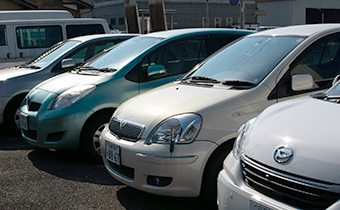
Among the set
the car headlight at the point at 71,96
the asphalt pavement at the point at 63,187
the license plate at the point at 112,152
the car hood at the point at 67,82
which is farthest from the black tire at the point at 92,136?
the license plate at the point at 112,152

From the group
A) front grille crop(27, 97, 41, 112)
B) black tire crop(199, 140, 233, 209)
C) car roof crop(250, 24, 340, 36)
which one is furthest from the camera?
front grille crop(27, 97, 41, 112)

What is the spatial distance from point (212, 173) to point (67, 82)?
263cm

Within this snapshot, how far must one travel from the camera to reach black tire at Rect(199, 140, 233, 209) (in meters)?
2.81

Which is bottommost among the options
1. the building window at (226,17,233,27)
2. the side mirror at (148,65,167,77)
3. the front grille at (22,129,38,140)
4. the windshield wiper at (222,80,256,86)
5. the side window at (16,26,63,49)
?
the front grille at (22,129,38,140)

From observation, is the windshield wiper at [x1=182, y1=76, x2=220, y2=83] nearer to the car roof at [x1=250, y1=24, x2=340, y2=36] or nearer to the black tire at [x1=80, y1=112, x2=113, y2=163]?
the car roof at [x1=250, y1=24, x2=340, y2=36]

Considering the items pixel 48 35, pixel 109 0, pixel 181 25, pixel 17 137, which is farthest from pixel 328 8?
pixel 17 137

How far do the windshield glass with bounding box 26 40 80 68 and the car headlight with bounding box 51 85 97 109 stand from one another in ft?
6.40

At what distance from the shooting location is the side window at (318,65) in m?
3.13

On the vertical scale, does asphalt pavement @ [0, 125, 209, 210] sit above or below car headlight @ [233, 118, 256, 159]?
below

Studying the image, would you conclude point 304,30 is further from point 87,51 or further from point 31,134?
point 87,51

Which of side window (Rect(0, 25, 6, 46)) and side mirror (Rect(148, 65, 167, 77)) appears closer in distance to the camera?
side mirror (Rect(148, 65, 167, 77))

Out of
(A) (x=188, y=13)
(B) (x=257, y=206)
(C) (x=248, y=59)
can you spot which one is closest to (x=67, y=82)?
(C) (x=248, y=59)

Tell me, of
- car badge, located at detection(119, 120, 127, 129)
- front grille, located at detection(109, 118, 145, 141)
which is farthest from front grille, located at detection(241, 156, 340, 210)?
car badge, located at detection(119, 120, 127, 129)

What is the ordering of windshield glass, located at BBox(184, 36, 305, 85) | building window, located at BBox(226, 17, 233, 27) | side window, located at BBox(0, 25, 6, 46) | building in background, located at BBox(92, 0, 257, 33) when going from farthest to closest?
building window, located at BBox(226, 17, 233, 27) → building in background, located at BBox(92, 0, 257, 33) → side window, located at BBox(0, 25, 6, 46) → windshield glass, located at BBox(184, 36, 305, 85)
